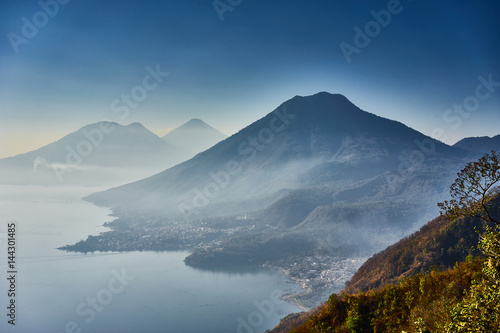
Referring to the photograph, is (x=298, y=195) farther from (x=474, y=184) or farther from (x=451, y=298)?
(x=474, y=184)

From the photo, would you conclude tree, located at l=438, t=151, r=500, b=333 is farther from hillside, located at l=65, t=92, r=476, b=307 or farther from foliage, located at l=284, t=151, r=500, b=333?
hillside, located at l=65, t=92, r=476, b=307

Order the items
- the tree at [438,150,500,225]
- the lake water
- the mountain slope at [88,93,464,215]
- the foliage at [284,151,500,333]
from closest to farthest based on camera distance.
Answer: the foliage at [284,151,500,333], the tree at [438,150,500,225], the lake water, the mountain slope at [88,93,464,215]

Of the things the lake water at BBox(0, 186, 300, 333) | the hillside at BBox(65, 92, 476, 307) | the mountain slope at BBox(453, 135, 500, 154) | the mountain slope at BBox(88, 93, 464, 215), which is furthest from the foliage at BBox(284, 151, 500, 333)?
the mountain slope at BBox(453, 135, 500, 154)

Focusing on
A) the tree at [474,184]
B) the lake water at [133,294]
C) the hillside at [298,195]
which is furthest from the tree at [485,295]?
the hillside at [298,195]

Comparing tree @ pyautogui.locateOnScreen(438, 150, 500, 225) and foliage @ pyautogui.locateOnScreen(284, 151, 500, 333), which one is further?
tree @ pyautogui.locateOnScreen(438, 150, 500, 225)

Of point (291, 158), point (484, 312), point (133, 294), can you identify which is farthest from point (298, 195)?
point (484, 312)

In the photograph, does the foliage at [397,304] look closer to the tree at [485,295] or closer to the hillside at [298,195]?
the tree at [485,295]

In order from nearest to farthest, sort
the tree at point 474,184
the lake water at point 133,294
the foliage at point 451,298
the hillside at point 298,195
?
1. the foliage at point 451,298
2. the tree at point 474,184
3. the lake water at point 133,294
4. the hillside at point 298,195
